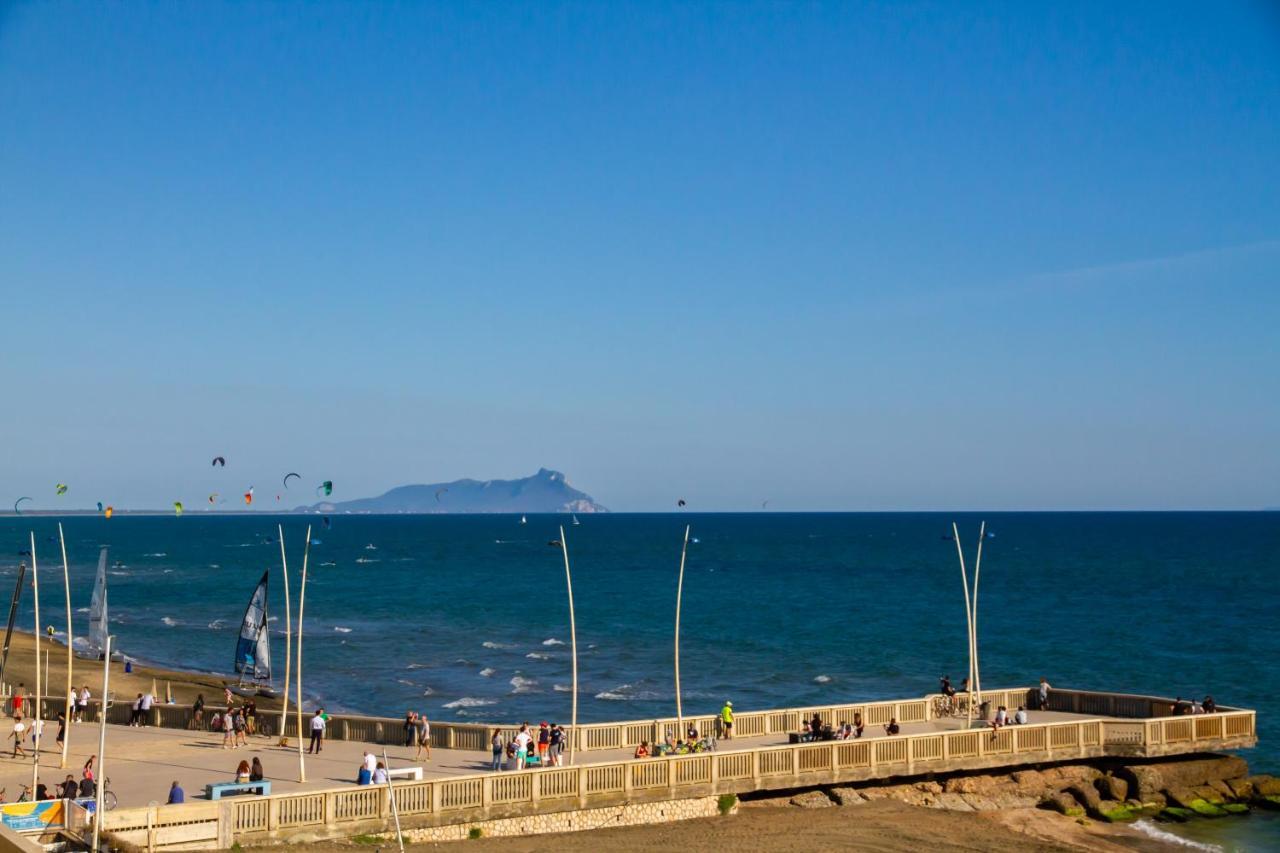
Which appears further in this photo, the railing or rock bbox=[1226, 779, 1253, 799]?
rock bbox=[1226, 779, 1253, 799]

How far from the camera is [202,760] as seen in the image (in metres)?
30.2

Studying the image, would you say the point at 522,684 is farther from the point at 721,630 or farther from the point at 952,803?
the point at 952,803

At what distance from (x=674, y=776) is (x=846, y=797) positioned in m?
→ 4.70

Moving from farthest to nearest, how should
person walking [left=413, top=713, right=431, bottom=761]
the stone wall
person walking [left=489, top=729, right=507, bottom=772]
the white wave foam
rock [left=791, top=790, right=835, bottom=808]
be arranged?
person walking [left=413, top=713, right=431, bottom=761]
the white wave foam
rock [left=791, top=790, right=835, bottom=808]
person walking [left=489, top=729, right=507, bottom=772]
the stone wall

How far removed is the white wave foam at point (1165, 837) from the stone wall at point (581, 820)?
10.7m

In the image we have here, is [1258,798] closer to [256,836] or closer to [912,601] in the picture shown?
[256,836]

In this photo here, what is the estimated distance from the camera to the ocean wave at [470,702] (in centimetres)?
5391

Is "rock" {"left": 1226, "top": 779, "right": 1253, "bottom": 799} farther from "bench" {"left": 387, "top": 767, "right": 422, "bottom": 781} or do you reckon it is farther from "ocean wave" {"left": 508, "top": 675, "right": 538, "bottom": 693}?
"ocean wave" {"left": 508, "top": 675, "right": 538, "bottom": 693}

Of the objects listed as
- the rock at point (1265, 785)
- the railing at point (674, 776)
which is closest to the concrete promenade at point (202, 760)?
the railing at point (674, 776)

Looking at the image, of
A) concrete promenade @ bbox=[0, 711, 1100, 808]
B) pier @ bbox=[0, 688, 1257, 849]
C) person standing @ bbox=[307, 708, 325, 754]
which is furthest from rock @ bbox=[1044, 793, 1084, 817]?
person standing @ bbox=[307, 708, 325, 754]

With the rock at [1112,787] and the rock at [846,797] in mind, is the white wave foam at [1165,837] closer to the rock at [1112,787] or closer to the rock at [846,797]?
the rock at [1112,787]

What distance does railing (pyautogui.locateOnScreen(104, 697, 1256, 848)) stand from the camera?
23.0 metres

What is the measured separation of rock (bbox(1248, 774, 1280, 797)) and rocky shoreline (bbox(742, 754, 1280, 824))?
26 millimetres

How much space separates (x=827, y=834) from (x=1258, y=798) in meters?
13.9
